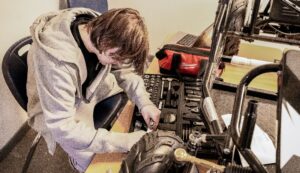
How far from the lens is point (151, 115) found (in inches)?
40.2

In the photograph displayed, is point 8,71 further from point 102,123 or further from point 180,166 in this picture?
point 180,166

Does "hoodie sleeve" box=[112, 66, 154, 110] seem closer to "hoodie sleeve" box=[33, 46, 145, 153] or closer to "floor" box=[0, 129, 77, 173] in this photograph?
"hoodie sleeve" box=[33, 46, 145, 153]

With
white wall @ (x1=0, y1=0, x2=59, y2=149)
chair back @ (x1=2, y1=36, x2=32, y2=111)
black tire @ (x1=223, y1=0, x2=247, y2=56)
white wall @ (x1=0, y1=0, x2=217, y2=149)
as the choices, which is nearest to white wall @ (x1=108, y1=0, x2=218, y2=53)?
white wall @ (x1=0, y1=0, x2=217, y2=149)

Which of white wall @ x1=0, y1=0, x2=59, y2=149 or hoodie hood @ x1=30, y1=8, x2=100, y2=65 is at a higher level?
hoodie hood @ x1=30, y1=8, x2=100, y2=65

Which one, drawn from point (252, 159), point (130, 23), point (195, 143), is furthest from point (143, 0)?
point (252, 159)

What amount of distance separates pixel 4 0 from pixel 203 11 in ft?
4.76

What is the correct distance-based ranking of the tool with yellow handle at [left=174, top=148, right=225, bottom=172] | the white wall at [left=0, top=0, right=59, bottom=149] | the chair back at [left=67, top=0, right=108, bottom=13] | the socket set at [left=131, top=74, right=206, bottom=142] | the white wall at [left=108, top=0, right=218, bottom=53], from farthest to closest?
the white wall at [left=108, top=0, right=218, bottom=53]
the chair back at [left=67, top=0, right=108, bottom=13]
the white wall at [left=0, top=0, right=59, bottom=149]
the socket set at [left=131, top=74, right=206, bottom=142]
the tool with yellow handle at [left=174, top=148, right=225, bottom=172]

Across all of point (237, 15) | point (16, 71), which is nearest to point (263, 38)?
point (237, 15)

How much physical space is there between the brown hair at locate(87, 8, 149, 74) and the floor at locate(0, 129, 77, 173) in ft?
3.32

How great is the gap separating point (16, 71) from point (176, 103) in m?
0.57

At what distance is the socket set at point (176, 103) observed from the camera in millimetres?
945

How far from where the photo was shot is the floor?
1.76 meters

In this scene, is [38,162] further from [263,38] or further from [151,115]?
[263,38]

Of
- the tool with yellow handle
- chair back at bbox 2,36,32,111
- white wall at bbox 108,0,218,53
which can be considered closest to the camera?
the tool with yellow handle
